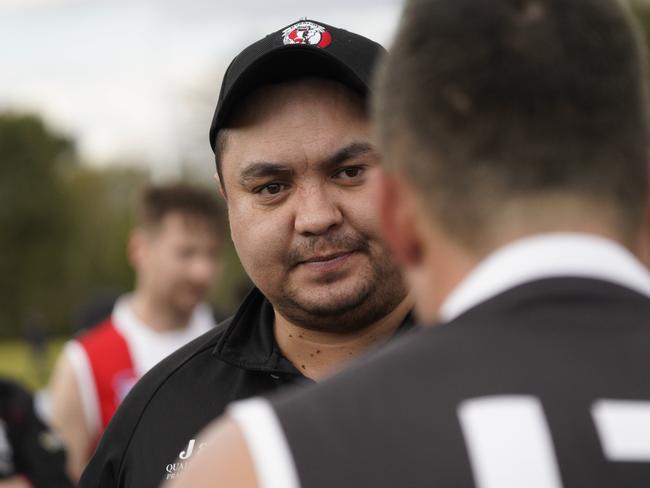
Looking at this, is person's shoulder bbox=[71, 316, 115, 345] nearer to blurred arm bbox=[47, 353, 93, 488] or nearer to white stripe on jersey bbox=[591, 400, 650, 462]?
blurred arm bbox=[47, 353, 93, 488]

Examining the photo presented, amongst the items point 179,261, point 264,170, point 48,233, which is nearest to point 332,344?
point 264,170

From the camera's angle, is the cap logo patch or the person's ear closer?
the cap logo patch

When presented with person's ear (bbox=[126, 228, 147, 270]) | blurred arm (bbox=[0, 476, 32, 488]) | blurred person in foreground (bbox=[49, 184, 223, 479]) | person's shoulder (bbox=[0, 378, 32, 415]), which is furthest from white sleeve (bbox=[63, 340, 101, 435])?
blurred arm (bbox=[0, 476, 32, 488])

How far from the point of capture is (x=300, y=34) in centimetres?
271

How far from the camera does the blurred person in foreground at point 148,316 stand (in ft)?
19.8

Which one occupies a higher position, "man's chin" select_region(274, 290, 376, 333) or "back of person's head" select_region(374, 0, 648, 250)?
"back of person's head" select_region(374, 0, 648, 250)

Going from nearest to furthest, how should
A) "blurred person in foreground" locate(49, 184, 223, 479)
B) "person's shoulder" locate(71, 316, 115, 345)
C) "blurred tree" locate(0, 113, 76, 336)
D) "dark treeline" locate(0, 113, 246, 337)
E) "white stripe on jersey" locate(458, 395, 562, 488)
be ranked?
"white stripe on jersey" locate(458, 395, 562, 488) → "blurred person in foreground" locate(49, 184, 223, 479) → "person's shoulder" locate(71, 316, 115, 345) → "dark treeline" locate(0, 113, 246, 337) → "blurred tree" locate(0, 113, 76, 336)

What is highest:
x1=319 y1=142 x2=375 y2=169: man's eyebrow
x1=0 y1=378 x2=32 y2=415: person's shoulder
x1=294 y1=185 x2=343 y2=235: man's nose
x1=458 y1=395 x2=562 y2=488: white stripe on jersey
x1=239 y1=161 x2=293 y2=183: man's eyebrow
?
x1=319 y1=142 x2=375 y2=169: man's eyebrow

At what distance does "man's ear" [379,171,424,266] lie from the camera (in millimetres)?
1438

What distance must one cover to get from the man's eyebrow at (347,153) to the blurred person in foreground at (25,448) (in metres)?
2.68

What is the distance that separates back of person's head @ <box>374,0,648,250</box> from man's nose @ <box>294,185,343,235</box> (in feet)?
3.96

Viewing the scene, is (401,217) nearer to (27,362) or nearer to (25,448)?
(25,448)

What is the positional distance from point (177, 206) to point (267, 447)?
221 inches

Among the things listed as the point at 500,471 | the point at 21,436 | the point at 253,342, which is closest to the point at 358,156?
the point at 253,342
